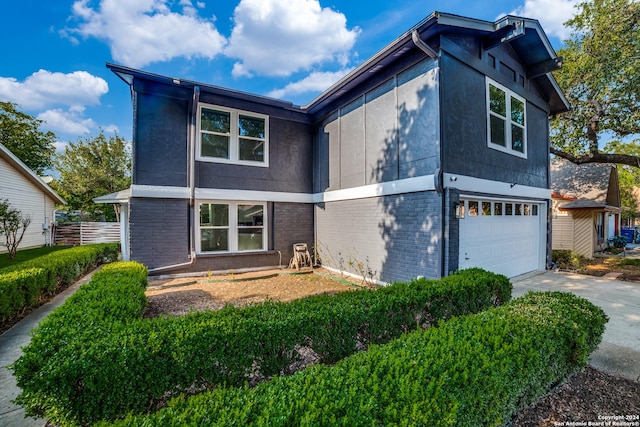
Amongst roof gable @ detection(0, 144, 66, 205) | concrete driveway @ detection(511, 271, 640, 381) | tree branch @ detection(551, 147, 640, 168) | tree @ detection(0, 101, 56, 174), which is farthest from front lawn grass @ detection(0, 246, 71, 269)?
tree branch @ detection(551, 147, 640, 168)

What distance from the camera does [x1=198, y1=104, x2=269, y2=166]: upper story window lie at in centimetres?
895

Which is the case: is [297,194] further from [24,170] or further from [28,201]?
[28,201]

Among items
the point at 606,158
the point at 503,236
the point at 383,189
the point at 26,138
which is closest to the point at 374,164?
the point at 383,189

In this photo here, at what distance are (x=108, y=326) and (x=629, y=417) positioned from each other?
505 cm

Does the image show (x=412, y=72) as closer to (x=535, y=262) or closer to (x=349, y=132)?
(x=349, y=132)

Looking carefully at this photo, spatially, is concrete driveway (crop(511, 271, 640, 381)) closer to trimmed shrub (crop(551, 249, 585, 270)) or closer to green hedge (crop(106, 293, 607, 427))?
green hedge (crop(106, 293, 607, 427))

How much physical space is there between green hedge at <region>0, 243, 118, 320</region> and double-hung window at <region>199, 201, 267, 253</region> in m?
3.33

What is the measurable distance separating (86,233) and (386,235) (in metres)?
17.1

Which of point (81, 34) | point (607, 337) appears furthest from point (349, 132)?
point (81, 34)

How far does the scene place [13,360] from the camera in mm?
3734

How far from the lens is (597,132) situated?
11758 millimetres

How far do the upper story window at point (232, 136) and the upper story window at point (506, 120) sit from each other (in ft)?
22.8

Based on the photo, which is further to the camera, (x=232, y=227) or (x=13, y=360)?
(x=232, y=227)

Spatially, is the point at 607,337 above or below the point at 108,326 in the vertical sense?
below
